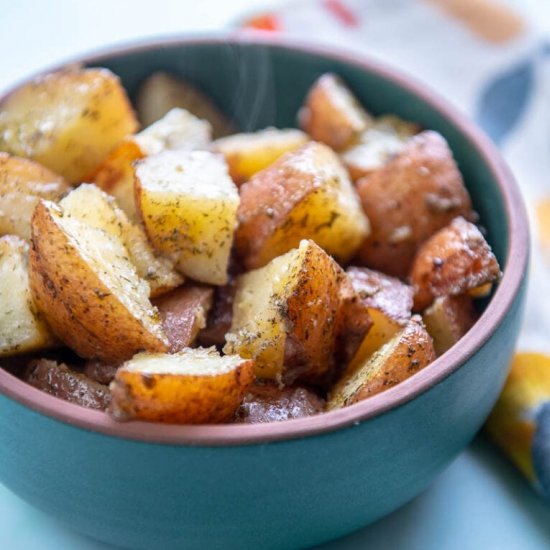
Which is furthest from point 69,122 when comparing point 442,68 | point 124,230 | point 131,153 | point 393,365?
point 442,68

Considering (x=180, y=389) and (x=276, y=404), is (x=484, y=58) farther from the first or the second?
(x=180, y=389)

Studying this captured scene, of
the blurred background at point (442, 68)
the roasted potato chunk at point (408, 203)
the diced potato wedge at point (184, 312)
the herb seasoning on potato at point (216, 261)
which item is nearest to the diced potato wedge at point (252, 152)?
the herb seasoning on potato at point (216, 261)

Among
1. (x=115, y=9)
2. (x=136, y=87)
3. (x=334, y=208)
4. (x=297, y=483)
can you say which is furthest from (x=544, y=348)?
(x=115, y=9)

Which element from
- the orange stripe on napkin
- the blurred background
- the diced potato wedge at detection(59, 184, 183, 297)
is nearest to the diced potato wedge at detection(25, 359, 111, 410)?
the diced potato wedge at detection(59, 184, 183, 297)

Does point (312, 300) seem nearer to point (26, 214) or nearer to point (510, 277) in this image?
point (510, 277)

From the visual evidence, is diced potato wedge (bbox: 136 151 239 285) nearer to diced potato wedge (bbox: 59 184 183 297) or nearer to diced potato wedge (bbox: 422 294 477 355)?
diced potato wedge (bbox: 59 184 183 297)
